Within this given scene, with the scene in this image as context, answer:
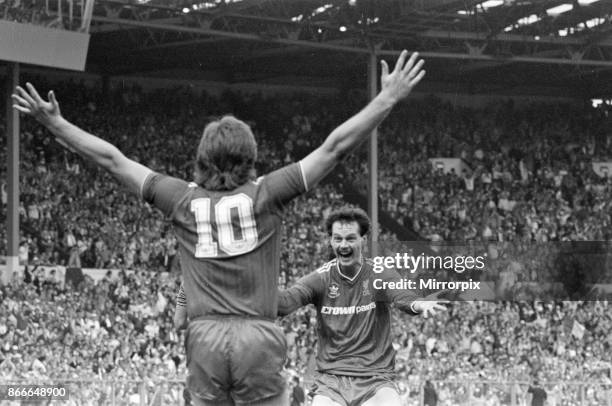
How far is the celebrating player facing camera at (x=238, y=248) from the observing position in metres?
4.72

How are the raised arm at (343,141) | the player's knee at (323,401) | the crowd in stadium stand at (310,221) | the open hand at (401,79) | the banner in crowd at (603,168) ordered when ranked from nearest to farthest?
the raised arm at (343,141), the open hand at (401,79), the player's knee at (323,401), the crowd in stadium stand at (310,221), the banner in crowd at (603,168)

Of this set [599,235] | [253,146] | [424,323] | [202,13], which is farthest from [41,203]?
[253,146]

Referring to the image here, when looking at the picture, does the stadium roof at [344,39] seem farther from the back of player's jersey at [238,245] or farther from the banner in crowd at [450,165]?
the back of player's jersey at [238,245]

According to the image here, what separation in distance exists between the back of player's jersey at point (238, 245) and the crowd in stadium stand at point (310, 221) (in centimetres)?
1299

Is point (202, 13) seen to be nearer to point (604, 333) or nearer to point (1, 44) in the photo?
point (1, 44)

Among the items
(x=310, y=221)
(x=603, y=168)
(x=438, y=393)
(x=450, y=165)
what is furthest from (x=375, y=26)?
(x=438, y=393)

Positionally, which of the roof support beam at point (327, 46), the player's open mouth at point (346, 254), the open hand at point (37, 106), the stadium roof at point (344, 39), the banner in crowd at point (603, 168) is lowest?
the player's open mouth at point (346, 254)

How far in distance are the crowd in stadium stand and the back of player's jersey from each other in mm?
12987

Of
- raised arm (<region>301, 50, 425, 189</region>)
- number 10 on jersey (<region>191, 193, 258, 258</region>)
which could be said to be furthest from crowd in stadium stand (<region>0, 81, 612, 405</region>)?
raised arm (<region>301, 50, 425, 189</region>)

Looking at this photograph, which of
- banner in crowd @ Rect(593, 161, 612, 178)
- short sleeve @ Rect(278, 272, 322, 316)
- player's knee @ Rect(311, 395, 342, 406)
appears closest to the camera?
short sleeve @ Rect(278, 272, 322, 316)

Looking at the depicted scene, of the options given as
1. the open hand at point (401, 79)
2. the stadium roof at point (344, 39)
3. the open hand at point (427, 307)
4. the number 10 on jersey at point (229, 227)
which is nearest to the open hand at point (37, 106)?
the number 10 on jersey at point (229, 227)

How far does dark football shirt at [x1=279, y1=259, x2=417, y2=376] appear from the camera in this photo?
26.9ft

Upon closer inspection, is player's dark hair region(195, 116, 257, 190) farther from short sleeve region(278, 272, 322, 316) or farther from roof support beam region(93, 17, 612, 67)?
roof support beam region(93, 17, 612, 67)

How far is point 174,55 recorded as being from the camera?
1382 inches
